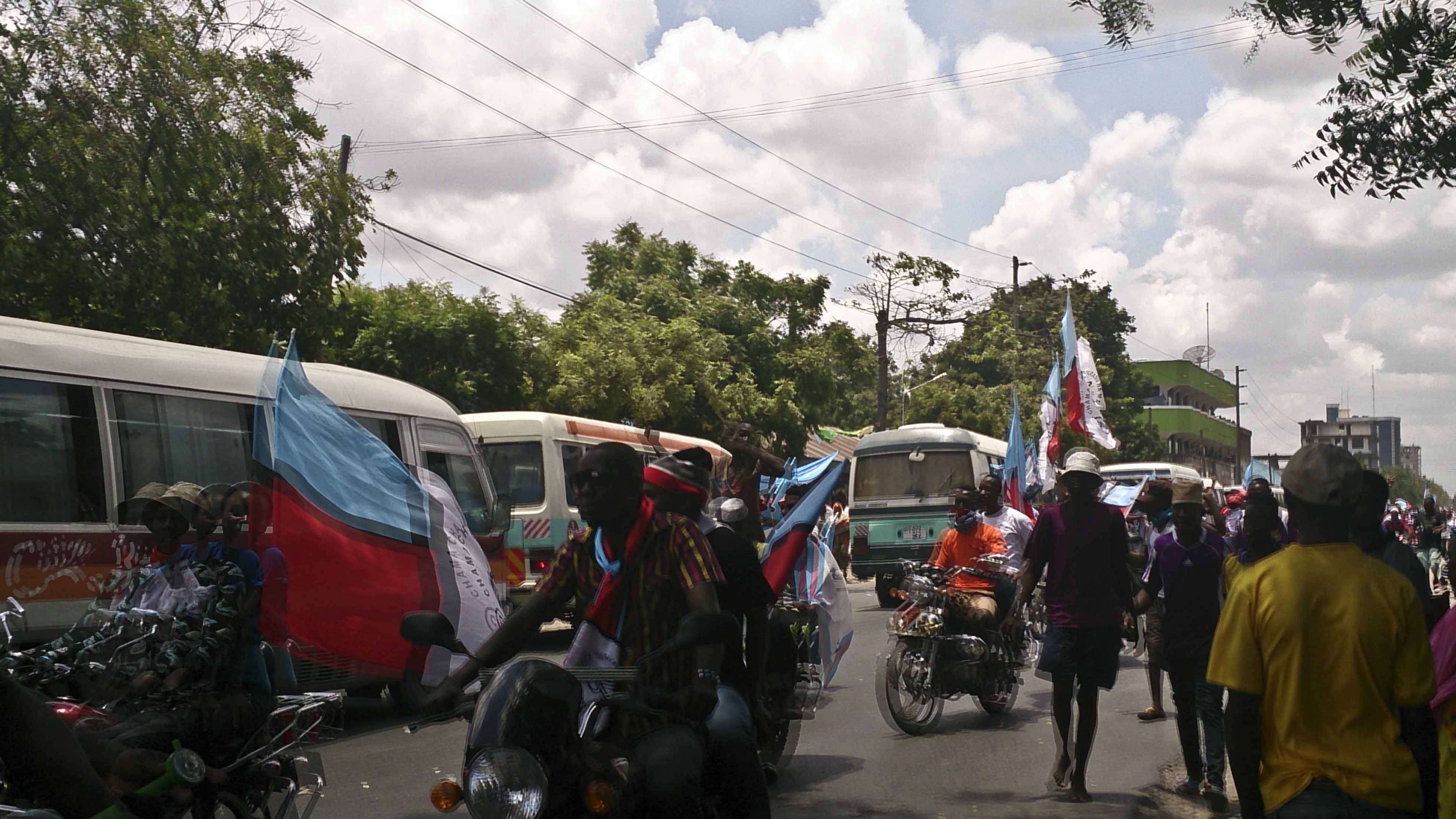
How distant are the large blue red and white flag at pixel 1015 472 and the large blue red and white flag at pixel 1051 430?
320 millimetres

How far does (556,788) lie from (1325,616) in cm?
172

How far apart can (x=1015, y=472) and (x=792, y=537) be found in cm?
1313

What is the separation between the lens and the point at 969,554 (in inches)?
379

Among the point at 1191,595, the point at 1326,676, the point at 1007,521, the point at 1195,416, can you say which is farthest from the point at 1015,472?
the point at 1195,416

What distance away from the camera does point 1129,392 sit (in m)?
62.0

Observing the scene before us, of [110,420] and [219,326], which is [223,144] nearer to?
[219,326]

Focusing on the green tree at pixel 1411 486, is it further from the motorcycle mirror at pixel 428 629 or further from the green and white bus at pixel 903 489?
the motorcycle mirror at pixel 428 629

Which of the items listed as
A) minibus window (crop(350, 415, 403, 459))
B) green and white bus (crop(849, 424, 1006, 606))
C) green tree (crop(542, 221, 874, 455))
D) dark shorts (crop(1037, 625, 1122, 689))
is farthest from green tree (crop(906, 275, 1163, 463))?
dark shorts (crop(1037, 625, 1122, 689))

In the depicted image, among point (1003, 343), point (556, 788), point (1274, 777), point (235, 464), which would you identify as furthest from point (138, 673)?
point (1003, 343)

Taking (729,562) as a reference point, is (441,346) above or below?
above

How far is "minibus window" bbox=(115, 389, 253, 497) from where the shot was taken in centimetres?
927

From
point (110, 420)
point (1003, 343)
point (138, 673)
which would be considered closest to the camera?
point (138, 673)

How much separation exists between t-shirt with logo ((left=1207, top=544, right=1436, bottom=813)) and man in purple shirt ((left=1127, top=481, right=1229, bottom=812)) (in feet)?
12.8

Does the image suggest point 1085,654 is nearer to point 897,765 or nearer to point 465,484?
point 897,765
